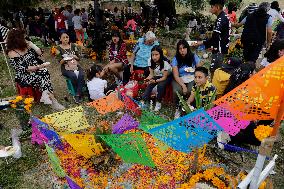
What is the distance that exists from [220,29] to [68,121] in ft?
10.3

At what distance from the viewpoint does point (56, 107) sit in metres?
6.10

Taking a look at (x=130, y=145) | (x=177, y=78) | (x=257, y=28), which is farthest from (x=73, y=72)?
(x=257, y=28)

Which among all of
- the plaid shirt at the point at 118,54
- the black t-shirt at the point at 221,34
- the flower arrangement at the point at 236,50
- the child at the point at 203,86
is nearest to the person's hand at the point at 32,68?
the plaid shirt at the point at 118,54

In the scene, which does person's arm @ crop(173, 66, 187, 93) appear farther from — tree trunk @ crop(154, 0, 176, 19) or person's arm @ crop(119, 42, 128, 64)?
tree trunk @ crop(154, 0, 176, 19)

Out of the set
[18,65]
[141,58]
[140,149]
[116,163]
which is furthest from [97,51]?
[140,149]

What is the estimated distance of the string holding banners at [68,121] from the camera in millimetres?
4953

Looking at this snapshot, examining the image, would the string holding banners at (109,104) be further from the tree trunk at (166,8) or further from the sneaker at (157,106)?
the tree trunk at (166,8)

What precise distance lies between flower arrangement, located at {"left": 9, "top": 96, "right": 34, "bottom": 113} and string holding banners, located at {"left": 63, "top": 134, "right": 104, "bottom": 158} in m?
1.12

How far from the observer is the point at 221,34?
586 centimetres

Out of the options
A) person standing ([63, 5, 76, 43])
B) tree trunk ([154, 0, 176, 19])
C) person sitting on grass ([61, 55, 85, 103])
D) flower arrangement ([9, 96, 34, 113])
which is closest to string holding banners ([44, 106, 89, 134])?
flower arrangement ([9, 96, 34, 113])

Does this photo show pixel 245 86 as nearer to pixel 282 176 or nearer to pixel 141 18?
pixel 282 176

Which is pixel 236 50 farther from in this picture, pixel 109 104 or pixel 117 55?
pixel 109 104

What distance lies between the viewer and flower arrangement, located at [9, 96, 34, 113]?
16.5 feet

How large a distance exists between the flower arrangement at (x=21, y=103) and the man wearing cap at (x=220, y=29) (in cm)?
341
